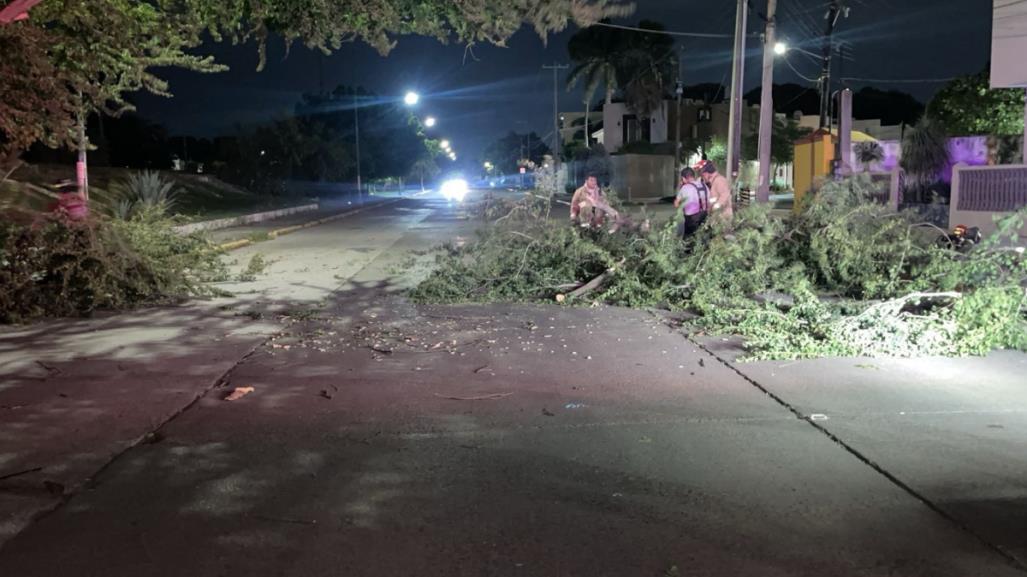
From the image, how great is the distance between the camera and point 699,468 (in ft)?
14.8

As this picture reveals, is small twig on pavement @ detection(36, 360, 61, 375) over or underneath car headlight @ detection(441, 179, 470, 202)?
underneath

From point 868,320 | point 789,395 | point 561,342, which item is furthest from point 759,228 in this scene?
point 789,395

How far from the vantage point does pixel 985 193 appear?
706 inches

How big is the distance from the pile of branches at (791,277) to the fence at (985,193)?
24.1ft

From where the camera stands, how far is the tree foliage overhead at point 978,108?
76.9 feet

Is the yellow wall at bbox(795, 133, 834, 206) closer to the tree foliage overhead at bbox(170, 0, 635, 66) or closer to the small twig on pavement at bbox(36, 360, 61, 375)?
the tree foliage overhead at bbox(170, 0, 635, 66)

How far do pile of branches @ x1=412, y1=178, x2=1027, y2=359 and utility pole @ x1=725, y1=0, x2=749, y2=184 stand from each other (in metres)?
8.44

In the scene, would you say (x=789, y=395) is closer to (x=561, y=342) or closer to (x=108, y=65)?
(x=561, y=342)

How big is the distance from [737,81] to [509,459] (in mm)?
17408

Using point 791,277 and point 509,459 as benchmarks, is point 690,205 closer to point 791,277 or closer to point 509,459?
point 791,277

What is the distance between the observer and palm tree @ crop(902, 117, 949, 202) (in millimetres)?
23516

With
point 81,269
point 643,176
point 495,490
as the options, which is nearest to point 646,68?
point 643,176

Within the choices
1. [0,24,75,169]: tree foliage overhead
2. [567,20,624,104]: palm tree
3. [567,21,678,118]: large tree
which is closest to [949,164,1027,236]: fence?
[0,24,75,169]: tree foliage overhead

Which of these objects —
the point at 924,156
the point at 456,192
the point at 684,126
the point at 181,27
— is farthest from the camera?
the point at 456,192
